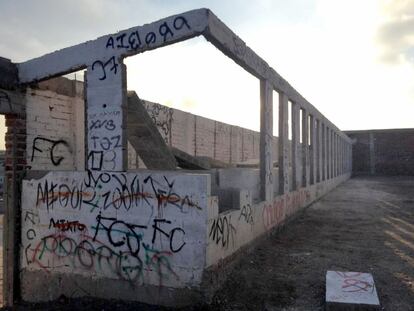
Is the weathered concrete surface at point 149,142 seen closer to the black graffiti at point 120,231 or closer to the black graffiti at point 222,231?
the black graffiti at point 222,231

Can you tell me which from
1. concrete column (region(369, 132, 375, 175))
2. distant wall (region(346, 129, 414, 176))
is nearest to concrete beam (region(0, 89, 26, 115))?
distant wall (region(346, 129, 414, 176))

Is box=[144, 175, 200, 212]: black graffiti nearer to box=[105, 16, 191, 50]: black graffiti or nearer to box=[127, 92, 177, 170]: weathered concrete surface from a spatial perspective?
box=[105, 16, 191, 50]: black graffiti

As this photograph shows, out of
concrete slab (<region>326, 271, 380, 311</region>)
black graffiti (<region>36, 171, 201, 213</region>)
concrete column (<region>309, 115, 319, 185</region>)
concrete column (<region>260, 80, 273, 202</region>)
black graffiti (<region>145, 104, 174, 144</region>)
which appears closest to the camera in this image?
concrete slab (<region>326, 271, 380, 311</region>)

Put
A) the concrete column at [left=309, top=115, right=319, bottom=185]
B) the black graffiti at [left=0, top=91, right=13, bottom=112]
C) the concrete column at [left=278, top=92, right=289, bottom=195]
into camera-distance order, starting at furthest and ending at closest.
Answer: the concrete column at [left=309, top=115, right=319, bottom=185], the concrete column at [left=278, top=92, right=289, bottom=195], the black graffiti at [left=0, top=91, right=13, bottom=112]

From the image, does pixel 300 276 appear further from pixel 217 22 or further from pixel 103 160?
pixel 217 22

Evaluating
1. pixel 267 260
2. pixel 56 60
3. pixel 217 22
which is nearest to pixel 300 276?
pixel 267 260

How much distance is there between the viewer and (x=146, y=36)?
5.48m

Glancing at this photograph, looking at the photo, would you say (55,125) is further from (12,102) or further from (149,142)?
(149,142)

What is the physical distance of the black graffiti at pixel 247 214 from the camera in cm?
659

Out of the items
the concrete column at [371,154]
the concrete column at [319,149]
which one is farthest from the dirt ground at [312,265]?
the concrete column at [371,154]

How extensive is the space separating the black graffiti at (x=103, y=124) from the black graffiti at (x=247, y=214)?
2.32 meters

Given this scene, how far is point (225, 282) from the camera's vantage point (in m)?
5.63

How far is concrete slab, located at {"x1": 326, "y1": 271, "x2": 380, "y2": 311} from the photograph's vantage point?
15.1 ft

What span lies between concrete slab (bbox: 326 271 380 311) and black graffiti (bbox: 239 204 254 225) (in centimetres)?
159
